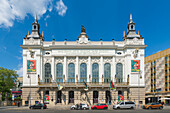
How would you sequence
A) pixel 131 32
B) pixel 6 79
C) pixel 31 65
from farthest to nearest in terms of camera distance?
pixel 6 79 < pixel 131 32 < pixel 31 65

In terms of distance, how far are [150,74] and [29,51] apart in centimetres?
6768

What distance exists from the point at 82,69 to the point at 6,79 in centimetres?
3541

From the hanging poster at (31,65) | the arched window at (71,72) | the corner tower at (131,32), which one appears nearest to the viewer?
the hanging poster at (31,65)

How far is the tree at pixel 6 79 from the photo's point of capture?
77969mm

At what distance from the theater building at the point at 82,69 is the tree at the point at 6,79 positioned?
1909cm

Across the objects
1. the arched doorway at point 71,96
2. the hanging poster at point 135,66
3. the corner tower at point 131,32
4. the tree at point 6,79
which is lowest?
the arched doorway at point 71,96

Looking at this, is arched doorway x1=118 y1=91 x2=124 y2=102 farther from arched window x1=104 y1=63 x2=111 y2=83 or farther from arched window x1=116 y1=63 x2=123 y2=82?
arched window x1=104 y1=63 x2=111 y2=83

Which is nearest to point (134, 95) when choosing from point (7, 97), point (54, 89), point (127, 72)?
point (127, 72)

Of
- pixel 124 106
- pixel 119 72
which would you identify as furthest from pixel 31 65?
pixel 124 106

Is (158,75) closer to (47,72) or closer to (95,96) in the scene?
(95,96)

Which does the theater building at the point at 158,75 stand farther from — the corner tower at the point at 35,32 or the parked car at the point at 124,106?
the corner tower at the point at 35,32

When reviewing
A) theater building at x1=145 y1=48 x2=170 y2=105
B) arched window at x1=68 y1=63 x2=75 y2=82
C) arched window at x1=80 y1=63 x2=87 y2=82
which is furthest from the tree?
theater building at x1=145 y1=48 x2=170 y2=105

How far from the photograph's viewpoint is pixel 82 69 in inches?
2608

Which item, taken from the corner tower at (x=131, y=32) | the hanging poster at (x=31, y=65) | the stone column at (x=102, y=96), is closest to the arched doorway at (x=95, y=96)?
the stone column at (x=102, y=96)
